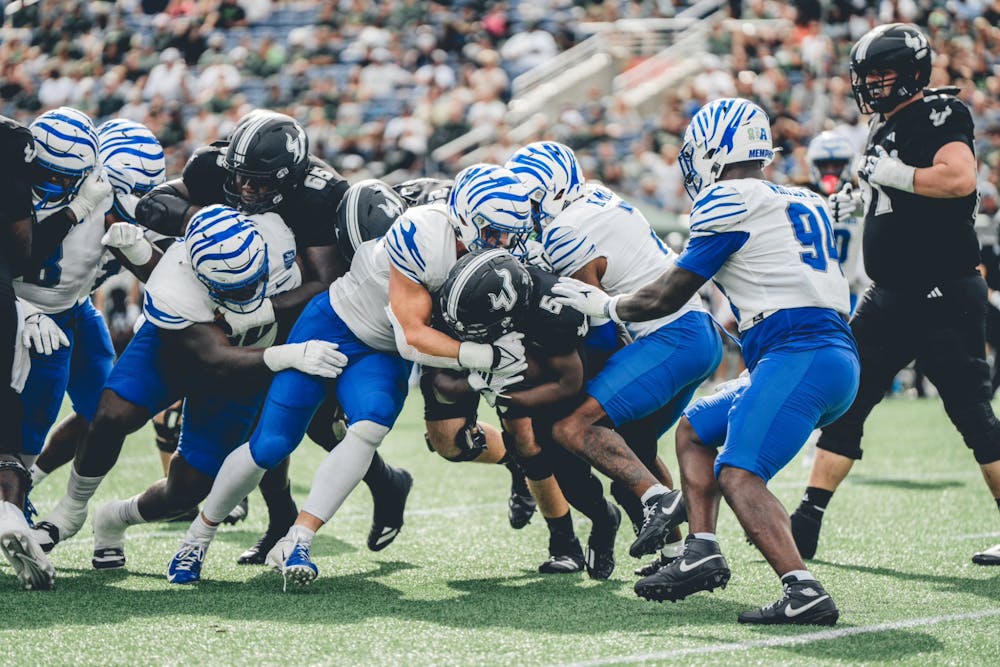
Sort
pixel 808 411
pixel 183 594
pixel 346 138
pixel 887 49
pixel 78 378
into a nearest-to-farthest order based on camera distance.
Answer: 1. pixel 808 411
2. pixel 183 594
3. pixel 887 49
4. pixel 78 378
5. pixel 346 138

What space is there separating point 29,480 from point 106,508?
435 millimetres

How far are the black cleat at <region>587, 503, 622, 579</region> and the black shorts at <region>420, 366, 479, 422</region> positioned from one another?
667 millimetres

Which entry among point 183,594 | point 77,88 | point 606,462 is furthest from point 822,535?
point 77,88

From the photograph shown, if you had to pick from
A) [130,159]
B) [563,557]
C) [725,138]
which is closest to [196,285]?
[130,159]

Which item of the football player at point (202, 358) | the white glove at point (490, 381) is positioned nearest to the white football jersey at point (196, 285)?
the football player at point (202, 358)

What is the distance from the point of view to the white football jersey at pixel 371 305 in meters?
5.05

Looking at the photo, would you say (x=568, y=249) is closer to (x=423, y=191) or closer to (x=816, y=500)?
(x=423, y=191)

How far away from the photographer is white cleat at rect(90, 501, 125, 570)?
17.2 feet

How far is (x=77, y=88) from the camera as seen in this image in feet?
66.1

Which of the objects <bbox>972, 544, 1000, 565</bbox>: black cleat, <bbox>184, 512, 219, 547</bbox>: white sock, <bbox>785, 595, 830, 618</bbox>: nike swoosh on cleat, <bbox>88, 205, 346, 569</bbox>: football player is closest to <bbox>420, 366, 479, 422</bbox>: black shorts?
<bbox>88, 205, 346, 569</bbox>: football player

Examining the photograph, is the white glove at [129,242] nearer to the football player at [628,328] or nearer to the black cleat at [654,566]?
the football player at [628,328]

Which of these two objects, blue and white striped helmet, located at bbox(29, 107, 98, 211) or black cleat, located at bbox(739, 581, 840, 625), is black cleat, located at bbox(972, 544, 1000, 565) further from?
blue and white striped helmet, located at bbox(29, 107, 98, 211)

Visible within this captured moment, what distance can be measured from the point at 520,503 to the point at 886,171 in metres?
2.17

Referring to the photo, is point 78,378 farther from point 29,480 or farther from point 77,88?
point 77,88
